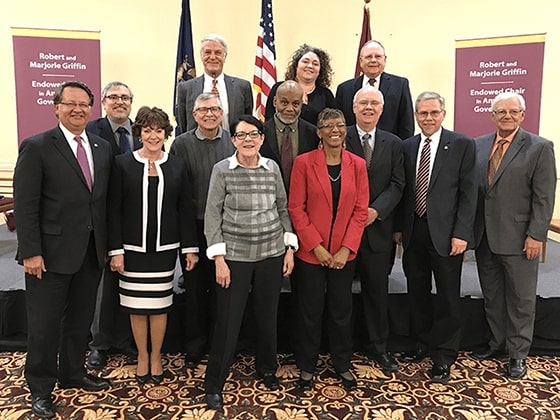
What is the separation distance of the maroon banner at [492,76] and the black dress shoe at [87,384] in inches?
177

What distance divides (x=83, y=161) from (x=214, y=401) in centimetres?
145

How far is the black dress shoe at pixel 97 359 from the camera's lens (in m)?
2.95

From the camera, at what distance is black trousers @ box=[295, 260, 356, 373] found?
261 cm

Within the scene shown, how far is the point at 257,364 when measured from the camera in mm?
2816

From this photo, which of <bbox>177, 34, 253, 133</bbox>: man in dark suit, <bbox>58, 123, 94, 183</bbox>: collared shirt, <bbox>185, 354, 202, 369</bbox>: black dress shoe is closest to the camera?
<bbox>58, 123, 94, 183</bbox>: collared shirt

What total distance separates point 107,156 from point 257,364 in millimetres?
1488

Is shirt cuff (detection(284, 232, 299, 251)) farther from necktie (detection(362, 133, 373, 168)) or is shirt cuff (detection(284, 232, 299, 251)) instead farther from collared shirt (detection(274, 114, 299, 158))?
necktie (detection(362, 133, 373, 168))

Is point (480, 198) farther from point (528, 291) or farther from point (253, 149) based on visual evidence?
point (253, 149)

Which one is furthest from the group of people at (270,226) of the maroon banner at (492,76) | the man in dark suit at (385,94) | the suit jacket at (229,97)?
the maroon banner at (492,76)

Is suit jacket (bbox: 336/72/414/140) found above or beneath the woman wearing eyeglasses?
above

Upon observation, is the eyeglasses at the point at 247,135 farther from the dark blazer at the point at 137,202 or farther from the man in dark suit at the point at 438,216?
the man in dark suit at the point at 438,216

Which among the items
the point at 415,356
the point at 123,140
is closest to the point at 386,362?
the point at 415,356

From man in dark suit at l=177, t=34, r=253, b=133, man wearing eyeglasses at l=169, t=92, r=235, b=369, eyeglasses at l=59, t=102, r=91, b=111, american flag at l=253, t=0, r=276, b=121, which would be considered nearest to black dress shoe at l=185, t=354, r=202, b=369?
man wearing eyeglasses at l=169, t=92, r=235, b=369

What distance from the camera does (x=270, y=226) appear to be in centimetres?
246
